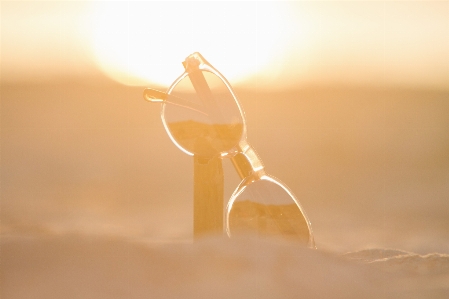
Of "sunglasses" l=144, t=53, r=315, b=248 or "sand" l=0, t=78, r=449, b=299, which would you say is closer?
"sand" l=0, t=78, r=449, b=299

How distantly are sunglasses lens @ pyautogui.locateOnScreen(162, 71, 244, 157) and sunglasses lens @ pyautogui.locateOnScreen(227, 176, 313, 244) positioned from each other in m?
0.11

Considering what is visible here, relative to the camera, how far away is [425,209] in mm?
3633

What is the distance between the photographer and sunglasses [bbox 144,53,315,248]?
1.22 metres

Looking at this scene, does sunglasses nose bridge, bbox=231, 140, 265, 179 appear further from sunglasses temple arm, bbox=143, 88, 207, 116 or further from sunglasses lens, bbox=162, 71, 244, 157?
sunglasses temple arm, bbox=143, 88, 207, 116

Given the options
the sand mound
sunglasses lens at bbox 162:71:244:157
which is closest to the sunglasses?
sunglasses lens at bbox 162:71:244:157

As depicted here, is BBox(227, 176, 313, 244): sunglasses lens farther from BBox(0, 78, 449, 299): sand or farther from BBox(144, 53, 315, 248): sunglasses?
BBox(0, 78, 449, 299): sand

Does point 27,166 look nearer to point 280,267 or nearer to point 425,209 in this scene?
point 425,209

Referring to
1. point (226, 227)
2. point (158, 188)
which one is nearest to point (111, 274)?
point (226, 227)

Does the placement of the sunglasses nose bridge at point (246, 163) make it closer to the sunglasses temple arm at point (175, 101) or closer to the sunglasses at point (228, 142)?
the sunglasses at point (228, 142)

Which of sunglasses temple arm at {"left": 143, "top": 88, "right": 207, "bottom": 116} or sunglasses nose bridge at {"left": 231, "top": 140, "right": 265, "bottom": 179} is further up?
sunglasses temple arm at {"left": 143, "top": 88, "right": 207, "bottom": 116}

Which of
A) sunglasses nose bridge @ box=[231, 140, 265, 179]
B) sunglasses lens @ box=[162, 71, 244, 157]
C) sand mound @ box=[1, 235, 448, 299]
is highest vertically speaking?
sunglasses lens @ box=[162, 71, 244, 157]

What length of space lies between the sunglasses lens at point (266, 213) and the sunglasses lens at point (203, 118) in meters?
0.11

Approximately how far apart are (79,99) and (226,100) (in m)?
3.94

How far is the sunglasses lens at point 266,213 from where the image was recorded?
121cm
